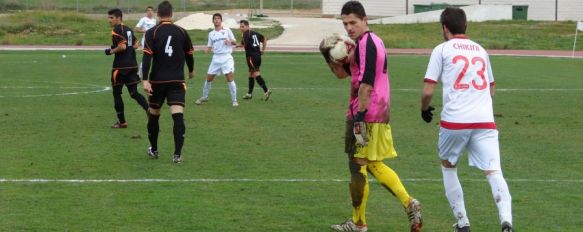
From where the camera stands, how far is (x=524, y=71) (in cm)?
3297

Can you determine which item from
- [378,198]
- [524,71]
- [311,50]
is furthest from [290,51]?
[378,198]

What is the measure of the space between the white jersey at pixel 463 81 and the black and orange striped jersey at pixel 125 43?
9.30m

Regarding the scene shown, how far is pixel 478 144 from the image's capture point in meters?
8.60

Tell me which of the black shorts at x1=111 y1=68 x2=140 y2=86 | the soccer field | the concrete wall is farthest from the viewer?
the concrete wall

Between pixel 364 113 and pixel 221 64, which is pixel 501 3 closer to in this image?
pixel 221 64

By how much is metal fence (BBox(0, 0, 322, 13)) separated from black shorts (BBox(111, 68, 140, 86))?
177 feet

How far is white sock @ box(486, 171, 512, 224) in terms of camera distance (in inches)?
330

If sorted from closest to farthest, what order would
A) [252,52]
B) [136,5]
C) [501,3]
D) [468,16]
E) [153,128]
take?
[153,128]
[252,52]
[468,16]
[501,3]
[136,5]

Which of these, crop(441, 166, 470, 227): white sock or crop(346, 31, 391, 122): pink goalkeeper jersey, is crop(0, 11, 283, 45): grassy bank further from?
crop(441, 166, 470, 227): white sock

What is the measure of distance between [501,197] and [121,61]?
987cm

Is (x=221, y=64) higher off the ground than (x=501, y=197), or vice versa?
(x=501, y=197)

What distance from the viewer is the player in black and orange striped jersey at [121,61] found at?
16922 millimetres

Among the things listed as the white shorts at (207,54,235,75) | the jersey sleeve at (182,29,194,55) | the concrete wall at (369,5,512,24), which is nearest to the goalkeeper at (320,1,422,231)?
the jersey sleeve at (182,29,194,55)

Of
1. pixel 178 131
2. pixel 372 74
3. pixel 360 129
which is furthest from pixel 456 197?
pixel 178 131
